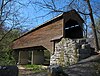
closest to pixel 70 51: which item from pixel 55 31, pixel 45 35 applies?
pixel 55 31

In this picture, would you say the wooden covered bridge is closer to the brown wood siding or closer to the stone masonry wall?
the brown wood siding

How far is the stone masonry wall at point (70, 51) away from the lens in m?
11.9

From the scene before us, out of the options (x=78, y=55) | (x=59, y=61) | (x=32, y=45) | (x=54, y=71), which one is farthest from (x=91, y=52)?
(x=32, y=45)

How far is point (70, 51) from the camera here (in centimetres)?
1301

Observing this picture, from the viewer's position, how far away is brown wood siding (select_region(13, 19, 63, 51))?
1611 centimetres

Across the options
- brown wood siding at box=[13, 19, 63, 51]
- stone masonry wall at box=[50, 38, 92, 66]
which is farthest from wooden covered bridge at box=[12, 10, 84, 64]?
stone masonry wall at box=[50, 38, 92, 66]

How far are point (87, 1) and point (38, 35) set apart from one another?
7334 millimetres

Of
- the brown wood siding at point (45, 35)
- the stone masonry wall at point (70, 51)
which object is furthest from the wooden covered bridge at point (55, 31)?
the stone masonry wall at point (70, 51)

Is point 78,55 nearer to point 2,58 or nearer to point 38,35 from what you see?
point 2,58

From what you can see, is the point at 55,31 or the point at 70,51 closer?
the point at 70,51

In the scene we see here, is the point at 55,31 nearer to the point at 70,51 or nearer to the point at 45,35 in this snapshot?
the point at 45,35

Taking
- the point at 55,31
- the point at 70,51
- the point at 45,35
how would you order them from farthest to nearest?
the point at 45,35
the point at 55,31
the point at 70,51

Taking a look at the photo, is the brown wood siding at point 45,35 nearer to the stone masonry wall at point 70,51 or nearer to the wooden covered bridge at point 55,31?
the wooden covered bridge at point 55,31

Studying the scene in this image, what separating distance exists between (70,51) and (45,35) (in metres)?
5.27
